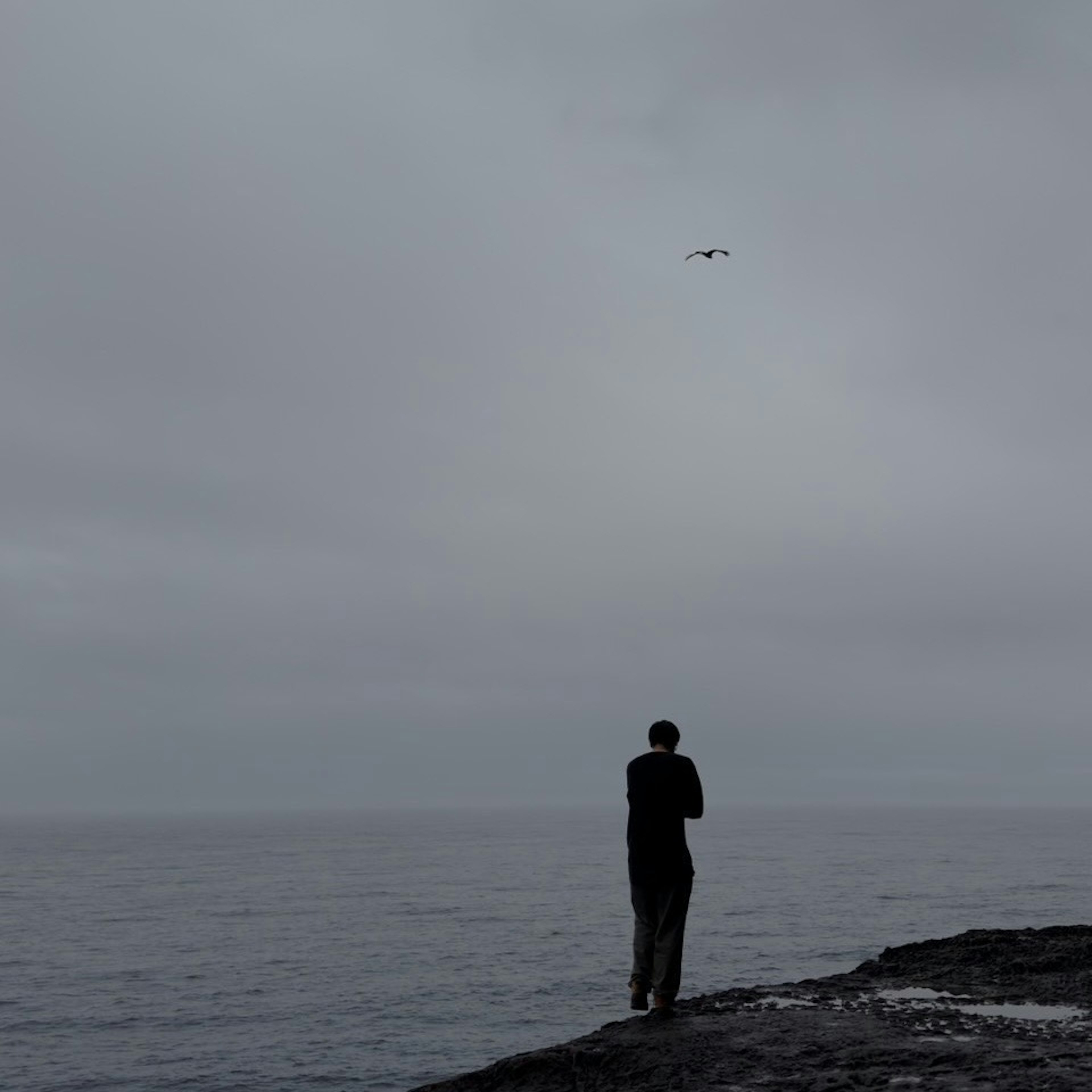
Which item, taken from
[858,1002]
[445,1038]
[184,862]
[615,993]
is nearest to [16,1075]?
[445,1038]

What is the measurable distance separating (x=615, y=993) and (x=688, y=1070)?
78.5ft

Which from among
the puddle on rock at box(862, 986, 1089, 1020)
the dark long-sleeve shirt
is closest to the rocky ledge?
the puddle on rock at box(862, 986, 1089, 1020)

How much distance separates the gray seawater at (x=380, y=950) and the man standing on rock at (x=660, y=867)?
1375 centimetres

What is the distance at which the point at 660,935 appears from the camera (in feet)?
35.2

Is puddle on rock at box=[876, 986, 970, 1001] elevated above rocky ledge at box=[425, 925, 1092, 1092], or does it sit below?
below

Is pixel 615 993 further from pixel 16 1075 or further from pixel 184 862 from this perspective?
pixel 184 862

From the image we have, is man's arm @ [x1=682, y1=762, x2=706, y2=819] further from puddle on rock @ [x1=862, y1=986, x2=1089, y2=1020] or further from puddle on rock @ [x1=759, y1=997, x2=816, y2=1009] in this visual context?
puddle on rock @ [x1=862, y1=986, x2=1089, y2=1020]

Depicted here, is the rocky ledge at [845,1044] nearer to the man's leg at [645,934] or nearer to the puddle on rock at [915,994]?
the puddle on rock at [915,994]

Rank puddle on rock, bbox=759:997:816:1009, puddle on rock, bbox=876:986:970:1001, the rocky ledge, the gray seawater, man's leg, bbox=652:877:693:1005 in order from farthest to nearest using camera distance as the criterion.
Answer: the gray seawater
puddle on rock, bbox=876:986:970:1001
puddle on rock, bbox=759:997:816:1009
man's leg, bbox=652:877:693:1005
the rocky ledge

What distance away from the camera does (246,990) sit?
33.9 meters

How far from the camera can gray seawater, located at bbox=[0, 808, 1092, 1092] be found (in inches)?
1008

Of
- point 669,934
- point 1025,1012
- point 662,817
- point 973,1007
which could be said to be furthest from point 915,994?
point 662,817

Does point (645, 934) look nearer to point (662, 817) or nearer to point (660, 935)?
point (660, 935)

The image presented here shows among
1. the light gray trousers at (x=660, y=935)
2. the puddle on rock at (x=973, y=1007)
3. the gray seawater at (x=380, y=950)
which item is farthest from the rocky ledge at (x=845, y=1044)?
the gray seawater at (x=380, y=950)
